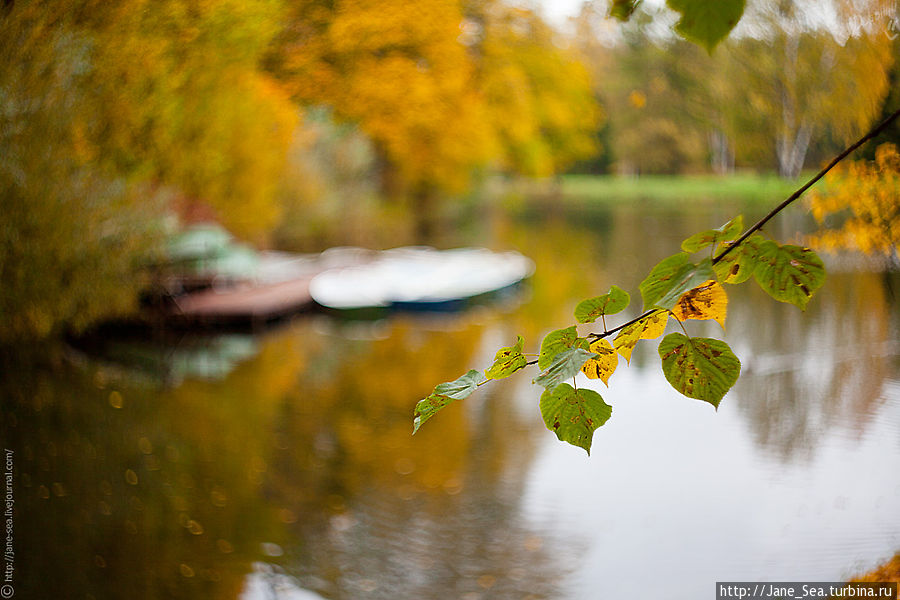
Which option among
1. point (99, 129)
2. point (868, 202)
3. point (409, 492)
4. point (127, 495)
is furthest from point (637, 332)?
point (99, 129)

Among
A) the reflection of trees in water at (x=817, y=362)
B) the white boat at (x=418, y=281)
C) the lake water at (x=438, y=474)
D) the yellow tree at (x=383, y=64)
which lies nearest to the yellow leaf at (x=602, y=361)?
the lake water at (x=438, y=474)

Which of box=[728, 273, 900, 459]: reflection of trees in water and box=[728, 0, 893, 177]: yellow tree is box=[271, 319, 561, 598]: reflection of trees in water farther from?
box=[728, 0, 893, 177]: yellow tree

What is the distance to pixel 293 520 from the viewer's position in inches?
139

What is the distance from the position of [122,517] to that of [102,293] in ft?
6.69

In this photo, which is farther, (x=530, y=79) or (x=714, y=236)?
(x=530, y=79)

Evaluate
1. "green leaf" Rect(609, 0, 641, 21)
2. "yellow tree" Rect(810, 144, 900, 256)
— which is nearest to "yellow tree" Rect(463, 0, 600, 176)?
"yellow tree" Rect(810, 144, 900, 256)

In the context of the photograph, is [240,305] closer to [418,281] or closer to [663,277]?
[418,281]

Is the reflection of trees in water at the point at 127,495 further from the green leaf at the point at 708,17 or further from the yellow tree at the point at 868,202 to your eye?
the green leaf at the point at 708,17

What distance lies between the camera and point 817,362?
19.0 feet

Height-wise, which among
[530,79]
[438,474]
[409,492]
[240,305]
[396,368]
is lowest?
[409,492]

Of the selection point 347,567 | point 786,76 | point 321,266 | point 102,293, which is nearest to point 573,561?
point 347,567

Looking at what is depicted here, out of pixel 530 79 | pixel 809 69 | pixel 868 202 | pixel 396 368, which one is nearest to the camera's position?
pixel 868 202

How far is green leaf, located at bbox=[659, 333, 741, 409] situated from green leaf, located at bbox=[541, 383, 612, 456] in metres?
0.05

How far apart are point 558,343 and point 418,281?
8.59 m
